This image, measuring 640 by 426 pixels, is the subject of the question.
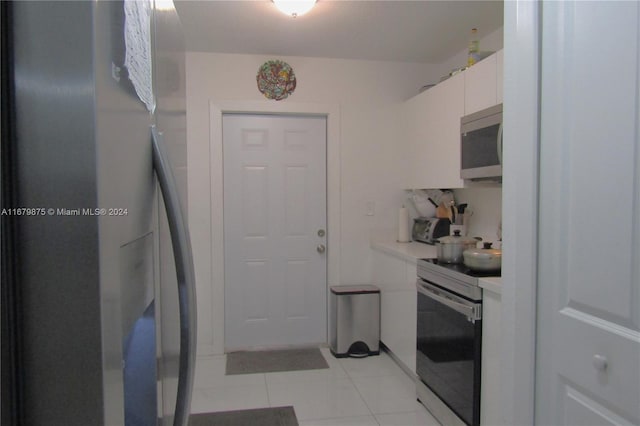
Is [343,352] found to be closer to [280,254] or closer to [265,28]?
[280,254]

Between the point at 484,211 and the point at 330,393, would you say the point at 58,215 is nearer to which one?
the point at 330,393

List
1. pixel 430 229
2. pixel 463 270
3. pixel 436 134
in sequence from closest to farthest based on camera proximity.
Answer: pixel 463 270 < pixel 436 134 < pixel 430 229

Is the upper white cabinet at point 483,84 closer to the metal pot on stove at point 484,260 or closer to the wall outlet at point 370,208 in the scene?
the metal pot on stove at point 484,260

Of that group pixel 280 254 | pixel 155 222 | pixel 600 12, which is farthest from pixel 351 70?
pixel 155 222

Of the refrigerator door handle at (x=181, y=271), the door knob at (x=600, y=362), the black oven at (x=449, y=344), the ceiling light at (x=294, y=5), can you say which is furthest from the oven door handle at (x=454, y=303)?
the ceiling light at (x=294, y=5)

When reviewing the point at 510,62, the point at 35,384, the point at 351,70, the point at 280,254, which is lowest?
the point at 280,254

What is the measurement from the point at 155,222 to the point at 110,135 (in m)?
0.24

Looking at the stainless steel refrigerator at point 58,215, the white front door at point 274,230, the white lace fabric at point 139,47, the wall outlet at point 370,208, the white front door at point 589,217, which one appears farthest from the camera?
the wall outlet at point 370,208

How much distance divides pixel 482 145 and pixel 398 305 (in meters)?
1.33

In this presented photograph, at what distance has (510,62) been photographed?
4.17 ft

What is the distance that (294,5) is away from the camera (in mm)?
2389

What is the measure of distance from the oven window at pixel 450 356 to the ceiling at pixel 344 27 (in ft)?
5.91

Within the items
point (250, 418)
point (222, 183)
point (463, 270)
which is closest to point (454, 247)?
point (463, 270)

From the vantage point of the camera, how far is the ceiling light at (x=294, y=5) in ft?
7.74
